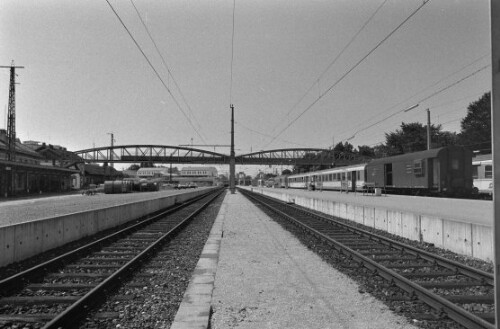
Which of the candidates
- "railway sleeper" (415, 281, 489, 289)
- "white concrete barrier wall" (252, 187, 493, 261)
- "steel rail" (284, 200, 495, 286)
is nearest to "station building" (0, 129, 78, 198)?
"white concrete barrier wall" (252, 187, 493, 261)

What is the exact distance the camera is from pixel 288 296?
614 centimetres

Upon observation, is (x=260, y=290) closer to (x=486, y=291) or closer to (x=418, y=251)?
(x=486, y=291)

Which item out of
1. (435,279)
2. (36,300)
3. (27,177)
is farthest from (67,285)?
(27,177)

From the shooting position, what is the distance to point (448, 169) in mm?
25781

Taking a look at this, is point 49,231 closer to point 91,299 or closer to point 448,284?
point 91,299

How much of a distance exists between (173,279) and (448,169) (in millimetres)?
23632

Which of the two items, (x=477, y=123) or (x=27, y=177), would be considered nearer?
(x=27, y=177)

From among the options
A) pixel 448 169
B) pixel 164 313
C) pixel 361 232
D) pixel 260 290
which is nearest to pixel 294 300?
pixel 260 290

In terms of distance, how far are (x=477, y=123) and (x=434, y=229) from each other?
2665 inches

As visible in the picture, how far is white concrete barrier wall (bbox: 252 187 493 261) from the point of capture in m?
8.83

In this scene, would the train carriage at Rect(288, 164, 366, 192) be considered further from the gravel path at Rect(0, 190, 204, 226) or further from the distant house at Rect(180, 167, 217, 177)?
the distant house at Rect(180, 167, 217, 177)

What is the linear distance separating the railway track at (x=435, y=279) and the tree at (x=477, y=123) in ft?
212

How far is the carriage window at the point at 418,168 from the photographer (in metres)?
27.1

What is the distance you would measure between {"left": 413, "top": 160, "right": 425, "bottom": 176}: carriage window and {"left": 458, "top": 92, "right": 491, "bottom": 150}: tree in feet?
146
